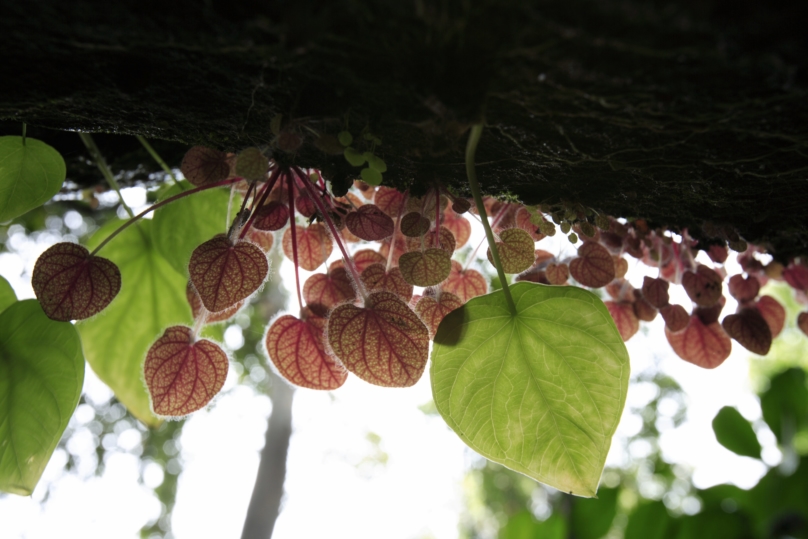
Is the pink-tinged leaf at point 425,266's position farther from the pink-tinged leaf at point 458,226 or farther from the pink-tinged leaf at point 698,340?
the pink-tinged leaf at point 698,340

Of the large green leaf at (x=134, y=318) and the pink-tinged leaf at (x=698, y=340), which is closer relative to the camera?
the pink-tinged leaf at (x=698, y=340)

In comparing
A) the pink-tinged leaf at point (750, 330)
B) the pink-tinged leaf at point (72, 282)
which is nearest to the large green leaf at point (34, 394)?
the pink-tinged leaf at point (72, 282)

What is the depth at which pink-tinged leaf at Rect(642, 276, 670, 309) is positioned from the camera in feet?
2.59

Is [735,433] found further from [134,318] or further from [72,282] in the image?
[134,318]

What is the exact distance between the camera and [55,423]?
62cm

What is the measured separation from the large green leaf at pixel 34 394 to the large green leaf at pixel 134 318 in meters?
0.32

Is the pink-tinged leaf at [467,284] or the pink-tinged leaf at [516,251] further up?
the pink-tinged leaf at [516,251]

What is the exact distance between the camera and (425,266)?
0.57m

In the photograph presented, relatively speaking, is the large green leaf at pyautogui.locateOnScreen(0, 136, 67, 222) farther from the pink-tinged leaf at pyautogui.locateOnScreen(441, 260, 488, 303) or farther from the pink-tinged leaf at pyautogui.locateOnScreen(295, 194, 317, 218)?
the pink-tinged leaf at pyautogui.locateOnScreen(441, 260, 488, 303)

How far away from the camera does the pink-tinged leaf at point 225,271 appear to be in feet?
1.79

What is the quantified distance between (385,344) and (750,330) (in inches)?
24.1

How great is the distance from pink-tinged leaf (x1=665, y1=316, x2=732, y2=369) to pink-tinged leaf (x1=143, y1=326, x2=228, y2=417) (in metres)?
0.72

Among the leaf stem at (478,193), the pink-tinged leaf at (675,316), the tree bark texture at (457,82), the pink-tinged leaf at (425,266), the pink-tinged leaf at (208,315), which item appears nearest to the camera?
the tree bark texture at (457,82)

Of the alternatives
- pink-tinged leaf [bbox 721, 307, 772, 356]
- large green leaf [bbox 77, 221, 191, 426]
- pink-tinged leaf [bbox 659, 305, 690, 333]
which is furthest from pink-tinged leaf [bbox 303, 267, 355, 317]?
pink-tinged leaf [bbox 721, 307, 772, 356]
